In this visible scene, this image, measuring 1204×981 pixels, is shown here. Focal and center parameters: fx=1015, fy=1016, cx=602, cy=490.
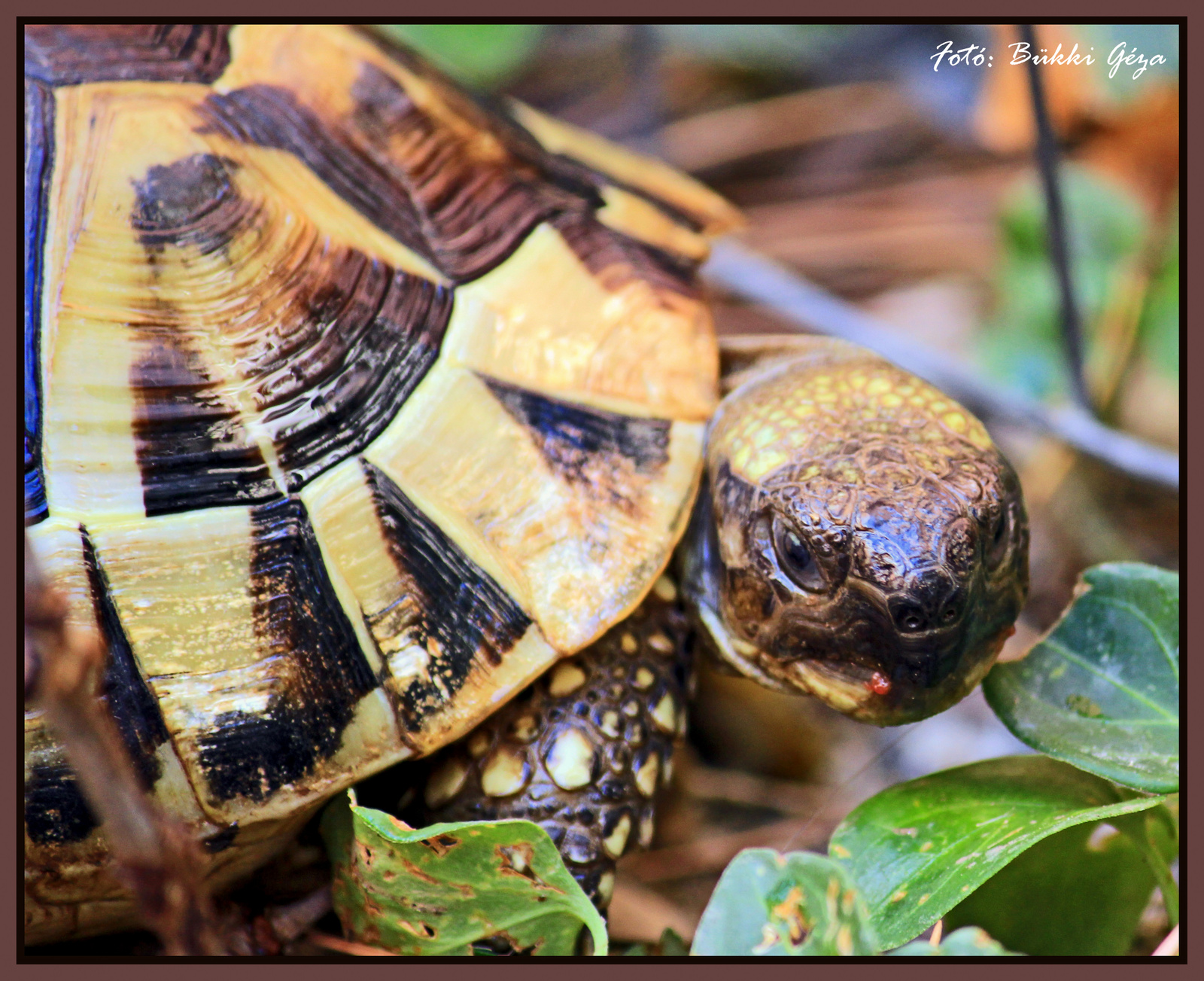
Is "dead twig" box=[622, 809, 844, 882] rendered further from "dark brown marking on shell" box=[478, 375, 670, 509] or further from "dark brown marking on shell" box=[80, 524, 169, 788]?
"dark brown marking on shell" box=[80, 524, 169, 788]

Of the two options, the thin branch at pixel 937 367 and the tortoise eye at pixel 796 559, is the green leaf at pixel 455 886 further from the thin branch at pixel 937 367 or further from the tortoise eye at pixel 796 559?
the thin branch at pixel 937 367

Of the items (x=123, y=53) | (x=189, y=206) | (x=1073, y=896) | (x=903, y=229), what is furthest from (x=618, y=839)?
(x=903, y=229)

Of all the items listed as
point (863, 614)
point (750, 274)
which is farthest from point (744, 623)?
point (750, 274)

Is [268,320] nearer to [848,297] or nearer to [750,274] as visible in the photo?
[750,274]

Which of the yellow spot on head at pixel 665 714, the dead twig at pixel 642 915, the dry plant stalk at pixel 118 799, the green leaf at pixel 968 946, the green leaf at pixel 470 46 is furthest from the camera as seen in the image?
the green leaf at pixel 470 46

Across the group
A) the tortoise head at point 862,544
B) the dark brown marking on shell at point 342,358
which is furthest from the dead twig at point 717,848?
the dark brown marking on shell at point 342,358

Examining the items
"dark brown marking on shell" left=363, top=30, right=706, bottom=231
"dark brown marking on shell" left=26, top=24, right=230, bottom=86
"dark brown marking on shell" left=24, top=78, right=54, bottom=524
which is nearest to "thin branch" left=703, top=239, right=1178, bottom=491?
"dark brown marking on shell" left=363, top=30, right=706, bottom=231
